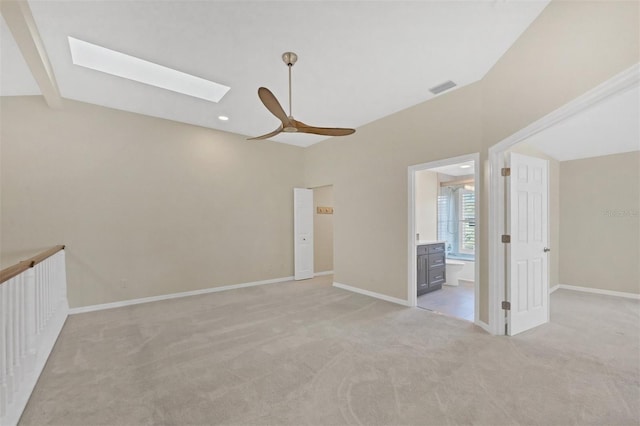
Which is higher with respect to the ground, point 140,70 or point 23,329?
point 140,70

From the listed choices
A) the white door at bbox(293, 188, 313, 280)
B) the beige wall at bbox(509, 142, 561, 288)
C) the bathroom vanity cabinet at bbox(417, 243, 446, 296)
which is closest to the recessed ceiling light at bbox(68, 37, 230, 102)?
the white door at bbox(293, 188, 313, 280)

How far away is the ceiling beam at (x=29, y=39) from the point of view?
2.01m

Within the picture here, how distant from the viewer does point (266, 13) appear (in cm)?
219

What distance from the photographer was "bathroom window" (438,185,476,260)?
687cm

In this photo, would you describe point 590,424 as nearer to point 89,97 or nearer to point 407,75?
point 407,75

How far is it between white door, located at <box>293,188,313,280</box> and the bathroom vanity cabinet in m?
2.49

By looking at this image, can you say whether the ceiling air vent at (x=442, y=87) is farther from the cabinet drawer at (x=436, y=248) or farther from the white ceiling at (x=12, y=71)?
the white ceiling at (x=12, y=71)

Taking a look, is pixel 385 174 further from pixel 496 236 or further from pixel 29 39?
pixel 29 39

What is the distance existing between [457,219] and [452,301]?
10.8 feet

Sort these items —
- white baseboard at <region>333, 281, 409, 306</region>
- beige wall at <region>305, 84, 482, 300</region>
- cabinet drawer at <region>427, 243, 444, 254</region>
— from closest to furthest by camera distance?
1. beige wall at <region>305, 84, 482, 300</region>
2. white baseboard at <region>333, 281, 409, 306</region>
3. cabinet drawer at <region>427, 243, 444, 254</region>

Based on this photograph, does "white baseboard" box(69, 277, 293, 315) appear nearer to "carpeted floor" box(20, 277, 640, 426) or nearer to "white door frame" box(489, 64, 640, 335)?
"carpeted floor" box(20, 277, 640, 426)

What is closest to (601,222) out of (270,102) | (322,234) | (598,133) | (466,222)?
(598,133)

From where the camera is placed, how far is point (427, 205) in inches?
246

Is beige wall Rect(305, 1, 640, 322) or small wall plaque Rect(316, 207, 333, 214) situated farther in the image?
small wall plaque Rect(316, 207, 333, 214)
